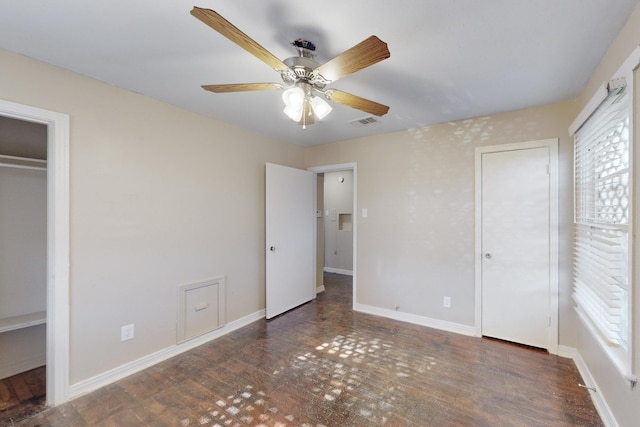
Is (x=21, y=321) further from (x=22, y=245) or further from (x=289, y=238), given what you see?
(x=289, y=238)

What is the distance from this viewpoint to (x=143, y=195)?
7.76 ft

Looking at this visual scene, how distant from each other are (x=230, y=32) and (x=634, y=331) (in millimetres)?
2339

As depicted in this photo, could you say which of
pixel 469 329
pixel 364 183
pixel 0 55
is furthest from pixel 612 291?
pixel 0 55

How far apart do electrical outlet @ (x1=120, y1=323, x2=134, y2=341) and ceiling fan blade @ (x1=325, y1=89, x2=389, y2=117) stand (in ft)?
7.83

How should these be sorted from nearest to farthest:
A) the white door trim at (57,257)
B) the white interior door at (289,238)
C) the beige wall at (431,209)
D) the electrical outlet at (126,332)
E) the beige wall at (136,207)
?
the white door trim at (57,257), the beige wall at (136,207), the electrical outlet at (126,332), the beige wall at (431,209), the white interior door at (289,238)

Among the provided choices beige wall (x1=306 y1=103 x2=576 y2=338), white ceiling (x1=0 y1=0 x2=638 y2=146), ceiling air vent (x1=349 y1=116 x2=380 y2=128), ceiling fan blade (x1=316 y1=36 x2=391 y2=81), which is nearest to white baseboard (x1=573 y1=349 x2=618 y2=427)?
beige wall (x1=306 y1=103 x2=576 y2=338)

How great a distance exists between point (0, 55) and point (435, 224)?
3755mm

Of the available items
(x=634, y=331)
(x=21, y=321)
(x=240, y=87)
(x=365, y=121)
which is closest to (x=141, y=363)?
(x=21, y=321)

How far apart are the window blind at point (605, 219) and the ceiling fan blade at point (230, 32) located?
1852mm

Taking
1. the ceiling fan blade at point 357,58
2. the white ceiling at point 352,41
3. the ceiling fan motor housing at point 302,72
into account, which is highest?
the white ceiling at point 352,41

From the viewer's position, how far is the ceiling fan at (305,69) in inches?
44.9

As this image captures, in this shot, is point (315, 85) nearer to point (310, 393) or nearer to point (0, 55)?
point (0, 55)

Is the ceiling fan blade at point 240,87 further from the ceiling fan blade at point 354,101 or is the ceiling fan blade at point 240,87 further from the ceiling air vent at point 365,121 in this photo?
the ceiling air vent at point 365,121

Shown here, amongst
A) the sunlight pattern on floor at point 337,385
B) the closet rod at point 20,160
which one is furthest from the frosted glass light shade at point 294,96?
the closet rod at point 20,160
